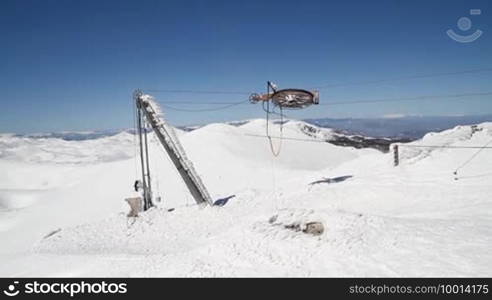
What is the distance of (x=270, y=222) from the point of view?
13.7m

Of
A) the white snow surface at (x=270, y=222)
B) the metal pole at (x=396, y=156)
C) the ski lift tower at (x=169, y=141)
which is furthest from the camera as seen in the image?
the metal pole at (x=396, y=156)

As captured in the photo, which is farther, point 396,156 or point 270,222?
point 396,156

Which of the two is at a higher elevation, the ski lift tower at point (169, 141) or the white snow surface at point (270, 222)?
the ski lift tower at point (169, 141)

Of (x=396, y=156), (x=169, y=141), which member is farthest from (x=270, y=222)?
(x=396, y=156)

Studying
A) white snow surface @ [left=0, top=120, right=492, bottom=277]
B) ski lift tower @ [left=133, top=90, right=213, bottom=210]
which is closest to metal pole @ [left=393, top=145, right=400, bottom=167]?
white snow surface @ [left=0, top=120, right=492, bottom=277]

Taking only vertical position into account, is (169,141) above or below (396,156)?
above

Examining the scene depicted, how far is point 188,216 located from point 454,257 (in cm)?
1476

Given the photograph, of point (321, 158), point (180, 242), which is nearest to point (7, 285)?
point (180, 242)

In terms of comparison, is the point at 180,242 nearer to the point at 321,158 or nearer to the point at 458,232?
the point at 458,232

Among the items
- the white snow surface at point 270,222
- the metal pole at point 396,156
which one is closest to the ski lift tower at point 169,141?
the white snow surface at point 270,222

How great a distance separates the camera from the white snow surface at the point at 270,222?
35.8ft

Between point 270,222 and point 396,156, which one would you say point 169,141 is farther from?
point 396,156

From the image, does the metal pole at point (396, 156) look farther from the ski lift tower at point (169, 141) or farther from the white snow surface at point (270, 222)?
the ski lift tower at point (169, 141)

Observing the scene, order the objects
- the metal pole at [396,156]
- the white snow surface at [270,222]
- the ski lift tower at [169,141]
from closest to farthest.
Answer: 1. the white snow surface at [270,222]
2. the ski lift tower at [169,141]
3. the metal pole at [396,156]
